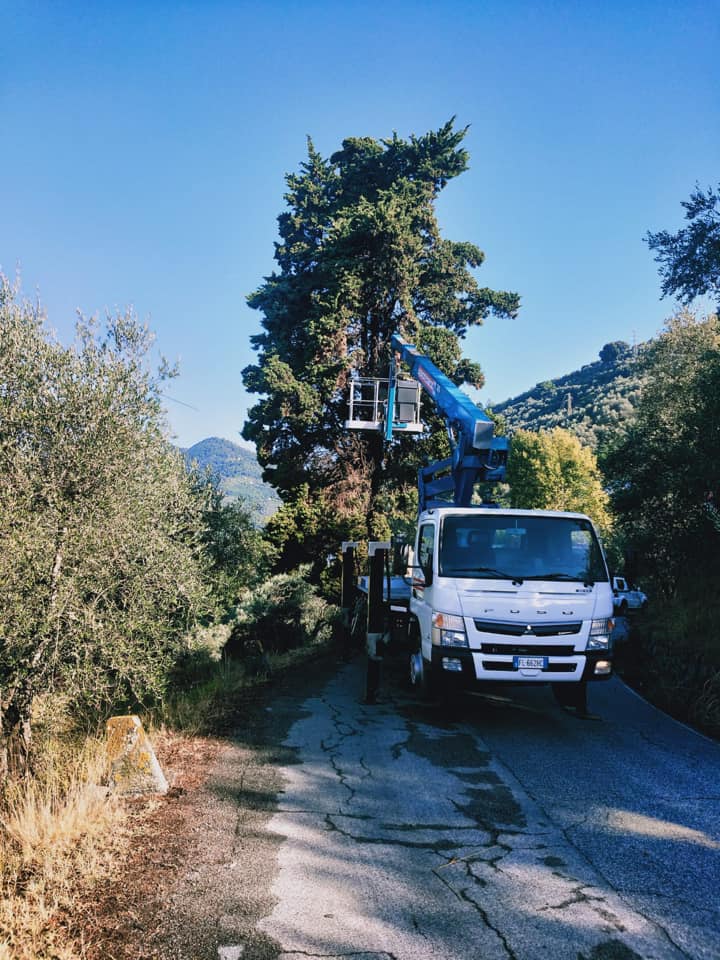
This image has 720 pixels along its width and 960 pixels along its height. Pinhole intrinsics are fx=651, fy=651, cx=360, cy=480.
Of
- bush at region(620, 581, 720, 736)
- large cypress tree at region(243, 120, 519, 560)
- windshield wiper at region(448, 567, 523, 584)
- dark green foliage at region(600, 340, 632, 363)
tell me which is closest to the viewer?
windshield wiper at region(448, 567, 523, 584)

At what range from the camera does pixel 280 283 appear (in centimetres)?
2888

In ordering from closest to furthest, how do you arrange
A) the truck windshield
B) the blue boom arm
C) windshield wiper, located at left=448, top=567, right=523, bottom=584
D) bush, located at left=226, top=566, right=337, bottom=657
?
windshield wiper, located at left=448, top=567, right=523, bottom=584 < the truck windshield < the blue boom arm < bush, located at left=226, top=566, right=337, bottom=657

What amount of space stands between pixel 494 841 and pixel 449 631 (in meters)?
2.71

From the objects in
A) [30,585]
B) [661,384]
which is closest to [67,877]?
[30,585]

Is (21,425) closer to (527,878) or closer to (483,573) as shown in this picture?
(483,573)

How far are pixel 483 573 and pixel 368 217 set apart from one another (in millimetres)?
19543

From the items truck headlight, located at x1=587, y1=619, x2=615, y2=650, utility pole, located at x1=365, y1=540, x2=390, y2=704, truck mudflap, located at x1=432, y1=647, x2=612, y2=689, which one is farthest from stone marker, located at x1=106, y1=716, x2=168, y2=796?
truck headlight, located at x1=587, y1=619, x2=615, y2=650

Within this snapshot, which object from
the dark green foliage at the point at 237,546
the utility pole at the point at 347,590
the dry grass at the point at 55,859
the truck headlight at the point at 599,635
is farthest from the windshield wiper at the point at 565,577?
the dark green foliage at the point at 237,546

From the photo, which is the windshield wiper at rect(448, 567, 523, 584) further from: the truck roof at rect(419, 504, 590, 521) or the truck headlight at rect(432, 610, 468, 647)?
the truck roof at rect(419, 504, 590, 521)

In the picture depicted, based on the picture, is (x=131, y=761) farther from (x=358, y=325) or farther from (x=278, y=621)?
(x=358, y=325)

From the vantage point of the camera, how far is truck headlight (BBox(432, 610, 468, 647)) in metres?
7.15

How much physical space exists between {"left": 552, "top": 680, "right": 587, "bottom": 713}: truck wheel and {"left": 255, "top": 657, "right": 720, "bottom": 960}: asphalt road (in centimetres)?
24

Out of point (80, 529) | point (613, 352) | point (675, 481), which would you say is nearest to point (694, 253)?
point (675, 481)

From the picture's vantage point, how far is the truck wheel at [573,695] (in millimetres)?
7977
